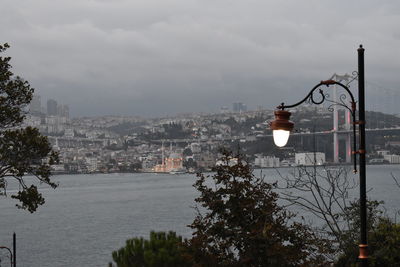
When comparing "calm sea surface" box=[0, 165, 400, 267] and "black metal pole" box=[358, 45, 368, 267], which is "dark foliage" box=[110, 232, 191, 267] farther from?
"calm sea surface" box=[0, 165, 400, 267]

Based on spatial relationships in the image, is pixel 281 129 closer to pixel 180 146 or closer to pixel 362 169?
pixel 362 169

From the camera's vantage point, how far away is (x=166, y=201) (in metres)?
59.9

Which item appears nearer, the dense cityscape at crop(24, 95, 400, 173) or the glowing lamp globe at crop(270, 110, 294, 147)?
the glowing lamp globe at crop(270, 110, 294, 147)

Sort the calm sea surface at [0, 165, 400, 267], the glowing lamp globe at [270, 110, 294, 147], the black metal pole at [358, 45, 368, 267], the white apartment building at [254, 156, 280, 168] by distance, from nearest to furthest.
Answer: the black metal pole at [358, 45, 368, 267] → the glowing lamp globe at [270, 110, 294, 147] → the calm sea surface at [0, 165, 400, 267] → the white apartment building at [254, 156, 280, 168]

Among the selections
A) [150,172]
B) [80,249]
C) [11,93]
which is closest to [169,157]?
[150,172]

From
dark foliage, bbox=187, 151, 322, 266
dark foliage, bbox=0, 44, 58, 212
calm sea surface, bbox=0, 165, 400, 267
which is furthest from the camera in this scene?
calm sea surface, bbox=0, 165, 400, 267

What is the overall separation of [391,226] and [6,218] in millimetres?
47809

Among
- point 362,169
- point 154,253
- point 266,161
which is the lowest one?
point 154,253

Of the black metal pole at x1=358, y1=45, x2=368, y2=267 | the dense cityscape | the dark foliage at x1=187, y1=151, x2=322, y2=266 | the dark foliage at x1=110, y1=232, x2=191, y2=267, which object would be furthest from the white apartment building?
the black metal pole at x1=358, y1=45, x2=368, y2=267

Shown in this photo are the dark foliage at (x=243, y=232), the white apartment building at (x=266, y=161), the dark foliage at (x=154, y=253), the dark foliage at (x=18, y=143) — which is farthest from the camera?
the white apartment building at (x=266, y=161)

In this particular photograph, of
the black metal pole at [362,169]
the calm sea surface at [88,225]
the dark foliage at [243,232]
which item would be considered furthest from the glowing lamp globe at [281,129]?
the calm sea surface at [88,225]

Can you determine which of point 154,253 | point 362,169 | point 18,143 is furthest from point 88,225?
point 362,169

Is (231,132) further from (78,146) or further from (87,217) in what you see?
(87,217)

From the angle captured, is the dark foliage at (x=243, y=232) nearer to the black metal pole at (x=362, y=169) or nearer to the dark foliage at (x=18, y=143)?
the black metal pole at (x=362, y=169)
